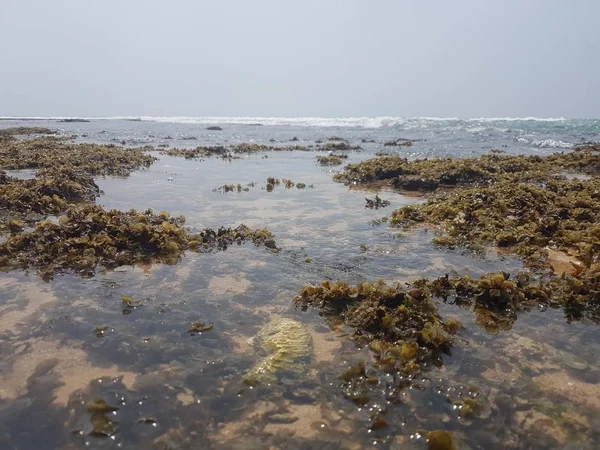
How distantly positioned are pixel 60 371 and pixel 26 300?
4.43ft

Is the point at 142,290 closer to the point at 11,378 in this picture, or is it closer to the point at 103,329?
the point at 103,329

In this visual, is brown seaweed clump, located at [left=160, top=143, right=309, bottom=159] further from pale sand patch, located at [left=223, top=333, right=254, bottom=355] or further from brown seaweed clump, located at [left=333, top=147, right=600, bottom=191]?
pale sand patch, located at [left=223, top=333, right=254, bottom=355]

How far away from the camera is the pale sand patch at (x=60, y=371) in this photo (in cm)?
255

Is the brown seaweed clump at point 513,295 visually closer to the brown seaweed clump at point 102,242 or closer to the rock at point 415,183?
the brown seaweed clump at point 102,242

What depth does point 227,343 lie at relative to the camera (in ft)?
10.4

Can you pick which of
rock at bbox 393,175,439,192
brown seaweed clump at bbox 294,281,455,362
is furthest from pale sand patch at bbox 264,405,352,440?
rock at bbox 393,175,439,192

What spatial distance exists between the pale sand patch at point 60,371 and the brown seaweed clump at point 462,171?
8652 millimetres

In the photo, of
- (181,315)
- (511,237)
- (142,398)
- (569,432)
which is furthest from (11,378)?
(511,237)

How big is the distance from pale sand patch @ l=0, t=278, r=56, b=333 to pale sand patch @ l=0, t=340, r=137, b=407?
17.2 inches

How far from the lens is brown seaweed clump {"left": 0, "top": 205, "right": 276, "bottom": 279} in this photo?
4614mm

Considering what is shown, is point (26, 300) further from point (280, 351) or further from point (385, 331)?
point (385, 331)

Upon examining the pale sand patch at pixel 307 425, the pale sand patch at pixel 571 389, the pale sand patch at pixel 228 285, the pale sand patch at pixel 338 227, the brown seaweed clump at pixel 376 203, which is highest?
the brown seaweed clump at pixel 376 203

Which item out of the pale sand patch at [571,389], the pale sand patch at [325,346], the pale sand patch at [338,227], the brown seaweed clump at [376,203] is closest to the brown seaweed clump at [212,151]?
the brown seaweed clump at [376,203]

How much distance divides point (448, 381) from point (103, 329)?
8.73 ft
